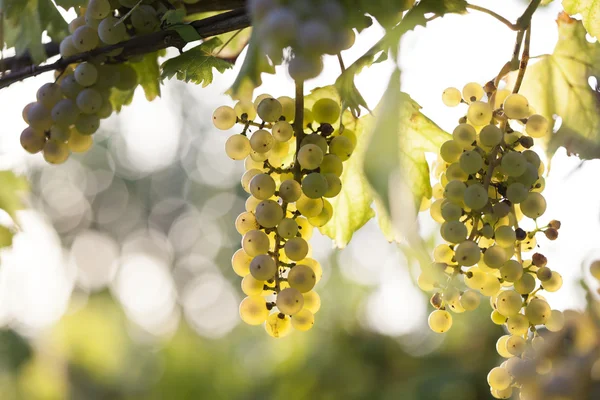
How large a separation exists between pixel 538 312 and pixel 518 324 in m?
0.02

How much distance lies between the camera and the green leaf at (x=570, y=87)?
0.47 meters

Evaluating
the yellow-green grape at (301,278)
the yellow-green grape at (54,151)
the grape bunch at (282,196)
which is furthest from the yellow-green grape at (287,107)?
the yellow-green grape at (54,151)

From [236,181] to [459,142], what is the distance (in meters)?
8.27

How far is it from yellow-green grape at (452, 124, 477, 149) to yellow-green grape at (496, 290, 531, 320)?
0.10 m

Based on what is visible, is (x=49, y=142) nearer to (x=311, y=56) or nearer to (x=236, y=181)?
(x=311, y=56)

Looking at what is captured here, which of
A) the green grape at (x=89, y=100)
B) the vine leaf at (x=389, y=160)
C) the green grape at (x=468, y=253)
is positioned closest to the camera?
the vine leaf at (x=389, y=160)

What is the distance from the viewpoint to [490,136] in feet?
1.34

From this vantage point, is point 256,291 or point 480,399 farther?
point 480,399

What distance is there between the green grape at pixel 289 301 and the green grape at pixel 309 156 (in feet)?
0.26

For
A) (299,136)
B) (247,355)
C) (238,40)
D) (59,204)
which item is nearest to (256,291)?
(299,136)

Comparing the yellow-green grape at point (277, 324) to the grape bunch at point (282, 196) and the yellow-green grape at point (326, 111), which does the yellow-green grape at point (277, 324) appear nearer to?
the grape bunch at point (282, 196)

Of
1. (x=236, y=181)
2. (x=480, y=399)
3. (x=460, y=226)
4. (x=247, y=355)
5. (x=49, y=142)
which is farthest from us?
(x=236, y=181)

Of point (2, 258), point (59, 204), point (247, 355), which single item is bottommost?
point (59, 204)

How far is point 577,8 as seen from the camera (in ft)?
1.55
